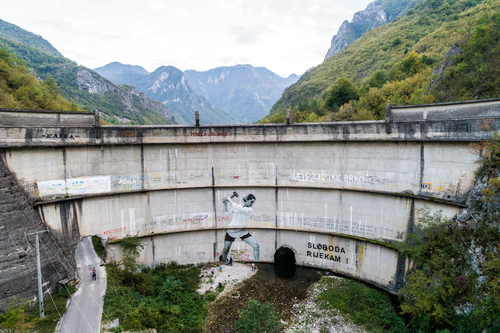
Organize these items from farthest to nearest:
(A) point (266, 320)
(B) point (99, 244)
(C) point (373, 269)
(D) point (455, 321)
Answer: (B) point (99, 244) → (C) point (373, 269) → (A) point (266, 320) → (D) point (455, 321)

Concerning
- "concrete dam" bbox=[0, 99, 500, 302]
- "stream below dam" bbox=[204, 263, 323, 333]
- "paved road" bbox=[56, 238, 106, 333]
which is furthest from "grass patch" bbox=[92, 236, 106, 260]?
"stream below dam" bbox=[204, 263, 323, 333]

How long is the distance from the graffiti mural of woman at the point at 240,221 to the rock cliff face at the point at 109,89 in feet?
349

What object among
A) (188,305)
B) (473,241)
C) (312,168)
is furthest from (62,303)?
(473,241)

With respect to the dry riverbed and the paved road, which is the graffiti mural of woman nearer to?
the dry riverbed

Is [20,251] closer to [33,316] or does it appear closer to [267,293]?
[33,316]

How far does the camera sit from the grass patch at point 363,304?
15.5 meters

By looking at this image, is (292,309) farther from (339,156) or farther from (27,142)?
(27,142)

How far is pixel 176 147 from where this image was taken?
20953mm

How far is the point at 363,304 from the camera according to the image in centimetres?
1705

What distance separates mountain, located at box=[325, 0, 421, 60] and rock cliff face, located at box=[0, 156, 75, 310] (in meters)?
131

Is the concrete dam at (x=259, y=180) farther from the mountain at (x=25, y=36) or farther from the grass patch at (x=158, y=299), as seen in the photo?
the mountain at (x=25, y=36)

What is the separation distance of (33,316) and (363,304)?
18375 millimetres

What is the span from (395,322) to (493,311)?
504cm

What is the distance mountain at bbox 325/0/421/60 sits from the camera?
118 meters
